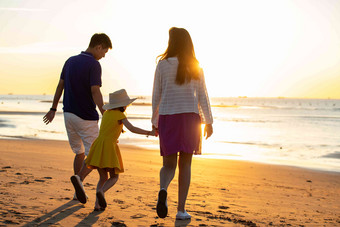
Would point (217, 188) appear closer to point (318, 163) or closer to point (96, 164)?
point (96, 164)

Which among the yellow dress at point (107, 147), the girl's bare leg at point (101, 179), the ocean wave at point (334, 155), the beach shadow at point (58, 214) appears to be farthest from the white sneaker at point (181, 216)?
the ocean wave at point (334, 155)

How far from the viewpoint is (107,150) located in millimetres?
4082

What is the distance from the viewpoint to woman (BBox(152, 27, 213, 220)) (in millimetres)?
3783

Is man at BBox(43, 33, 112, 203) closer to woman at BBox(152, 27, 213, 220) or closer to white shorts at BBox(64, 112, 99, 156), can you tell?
white shorts at BBox(64, 112, 99, 156)

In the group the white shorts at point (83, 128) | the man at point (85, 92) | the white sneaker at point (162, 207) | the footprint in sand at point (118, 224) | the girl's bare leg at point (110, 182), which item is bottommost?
the footprint in sand at point (118, 224)

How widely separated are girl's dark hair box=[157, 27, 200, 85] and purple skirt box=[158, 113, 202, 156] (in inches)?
14.3

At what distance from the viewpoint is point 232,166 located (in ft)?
29.4

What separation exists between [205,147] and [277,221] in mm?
9215

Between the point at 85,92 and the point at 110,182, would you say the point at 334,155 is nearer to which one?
the point at 110,182

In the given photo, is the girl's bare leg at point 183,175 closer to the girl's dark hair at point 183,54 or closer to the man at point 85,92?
the girl's dark hair at point 183,54

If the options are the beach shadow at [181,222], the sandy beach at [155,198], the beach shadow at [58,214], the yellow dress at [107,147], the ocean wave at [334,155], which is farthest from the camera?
the ocean wave at [334,155]

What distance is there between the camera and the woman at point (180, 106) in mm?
3783

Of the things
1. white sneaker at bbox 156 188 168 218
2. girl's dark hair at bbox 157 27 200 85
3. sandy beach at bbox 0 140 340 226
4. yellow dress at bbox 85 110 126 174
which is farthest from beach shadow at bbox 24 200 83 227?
girl's dark hair at bbox 157 27 200 85

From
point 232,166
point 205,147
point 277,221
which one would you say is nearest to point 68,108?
point 277,221
